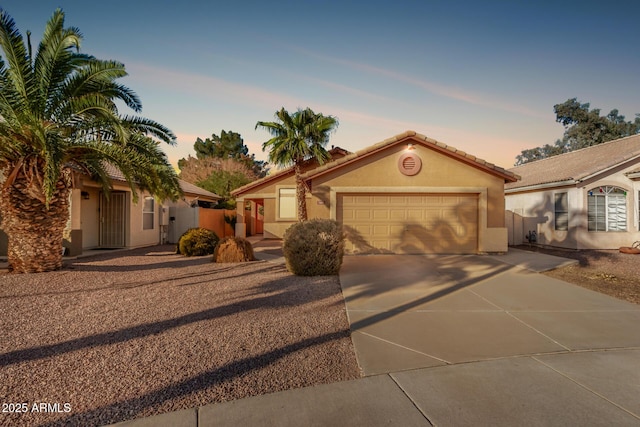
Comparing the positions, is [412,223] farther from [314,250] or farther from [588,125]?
[588,125]

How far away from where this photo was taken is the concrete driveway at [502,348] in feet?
10.4

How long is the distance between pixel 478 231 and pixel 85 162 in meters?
13.4

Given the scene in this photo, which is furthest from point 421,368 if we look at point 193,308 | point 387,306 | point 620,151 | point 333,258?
point 620,151

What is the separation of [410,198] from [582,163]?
10118 millimetres

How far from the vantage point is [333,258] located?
9.13 m

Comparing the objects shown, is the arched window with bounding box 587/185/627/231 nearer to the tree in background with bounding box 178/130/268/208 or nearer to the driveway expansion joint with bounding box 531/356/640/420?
the driveway expansion joint with bounding box 531/356/640/420

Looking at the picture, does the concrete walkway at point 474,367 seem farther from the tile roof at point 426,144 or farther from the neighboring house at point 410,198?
the tile roof at point 426,144

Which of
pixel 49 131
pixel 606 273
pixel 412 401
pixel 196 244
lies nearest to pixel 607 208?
pixel 606 273

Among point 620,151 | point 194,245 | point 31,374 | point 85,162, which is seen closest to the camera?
point 31,374

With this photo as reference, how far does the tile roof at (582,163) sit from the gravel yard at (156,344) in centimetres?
1339

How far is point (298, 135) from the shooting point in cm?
1648

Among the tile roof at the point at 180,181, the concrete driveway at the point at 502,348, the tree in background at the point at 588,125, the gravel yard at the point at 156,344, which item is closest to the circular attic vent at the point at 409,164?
the concrete driveway at the point at 502,348

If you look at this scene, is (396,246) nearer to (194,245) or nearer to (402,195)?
(402,195)

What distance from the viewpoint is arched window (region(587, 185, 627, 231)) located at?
14984 millimetres
